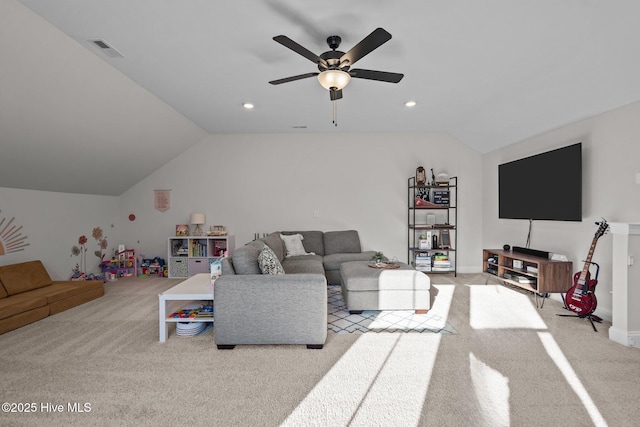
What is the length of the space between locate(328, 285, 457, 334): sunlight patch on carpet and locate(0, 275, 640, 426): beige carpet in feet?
0.45

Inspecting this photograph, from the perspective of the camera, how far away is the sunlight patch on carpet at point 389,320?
2998 mm

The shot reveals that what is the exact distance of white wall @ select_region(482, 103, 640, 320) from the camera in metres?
3.02

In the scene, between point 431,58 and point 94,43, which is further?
point 431,58

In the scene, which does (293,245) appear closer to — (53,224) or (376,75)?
(376,75)

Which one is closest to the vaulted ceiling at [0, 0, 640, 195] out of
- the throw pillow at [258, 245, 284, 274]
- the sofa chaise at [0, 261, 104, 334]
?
the sofa chaise at [0, 261, 104, 334]

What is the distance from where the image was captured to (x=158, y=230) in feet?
18.7

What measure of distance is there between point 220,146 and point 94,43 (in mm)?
3059

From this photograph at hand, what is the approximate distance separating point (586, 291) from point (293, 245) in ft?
12.1

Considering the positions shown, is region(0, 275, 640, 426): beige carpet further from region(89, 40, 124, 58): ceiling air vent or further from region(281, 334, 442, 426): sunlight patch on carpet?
region(89, 40, 124, 58): ceiling air vent

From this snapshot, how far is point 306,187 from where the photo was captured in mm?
5676

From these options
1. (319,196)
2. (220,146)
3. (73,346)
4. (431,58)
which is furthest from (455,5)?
(220,146)

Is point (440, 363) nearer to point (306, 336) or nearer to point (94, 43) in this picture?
point (306, 336)

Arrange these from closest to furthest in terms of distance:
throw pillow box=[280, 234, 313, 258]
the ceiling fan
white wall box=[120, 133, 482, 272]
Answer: the ceiling fan, throw pillow box=[280, 234, 313, 258], white wall box=[120, 133, 482, 272]

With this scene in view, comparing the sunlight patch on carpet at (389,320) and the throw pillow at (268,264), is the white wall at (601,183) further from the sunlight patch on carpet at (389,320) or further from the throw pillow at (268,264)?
the throw pillow at (268,264)
